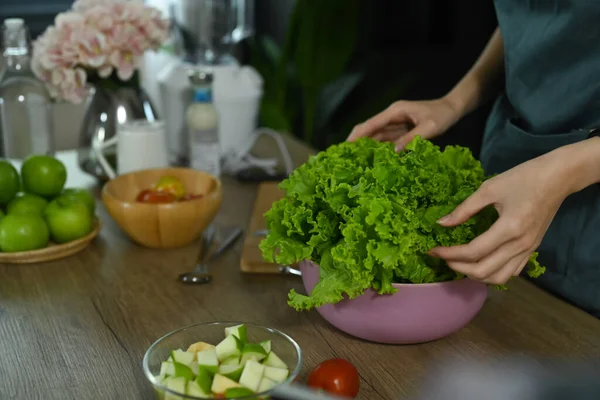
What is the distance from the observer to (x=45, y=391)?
3.28 ft

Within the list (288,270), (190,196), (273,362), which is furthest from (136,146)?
(273,362)

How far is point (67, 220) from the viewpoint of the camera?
1441 mm

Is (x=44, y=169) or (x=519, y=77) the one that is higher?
(x=519, y=77)

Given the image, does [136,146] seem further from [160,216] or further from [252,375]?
[252,375]

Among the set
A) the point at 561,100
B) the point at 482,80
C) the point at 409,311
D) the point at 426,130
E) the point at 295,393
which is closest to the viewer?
the point at 295,393

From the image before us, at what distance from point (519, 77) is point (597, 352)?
1.75 feet

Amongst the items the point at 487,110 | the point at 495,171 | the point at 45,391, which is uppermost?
the point at 495,171

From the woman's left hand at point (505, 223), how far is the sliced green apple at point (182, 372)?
36 centimetres

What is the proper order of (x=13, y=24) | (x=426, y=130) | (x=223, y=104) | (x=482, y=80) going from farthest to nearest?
(x=223, y=104), (x=13, y=24), (x=482, y=80), (x=426, y=130)

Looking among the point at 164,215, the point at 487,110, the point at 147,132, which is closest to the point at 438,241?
the point at 164,215

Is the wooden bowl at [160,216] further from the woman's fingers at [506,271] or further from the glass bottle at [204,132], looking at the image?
the woman's fingers at [506,271]

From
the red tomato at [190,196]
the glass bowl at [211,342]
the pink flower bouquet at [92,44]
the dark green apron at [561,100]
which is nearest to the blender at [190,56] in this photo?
the pink flower bouquet at [92,44]

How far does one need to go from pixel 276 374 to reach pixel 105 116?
1.18 m

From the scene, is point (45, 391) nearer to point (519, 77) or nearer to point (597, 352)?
point (597, 352)
